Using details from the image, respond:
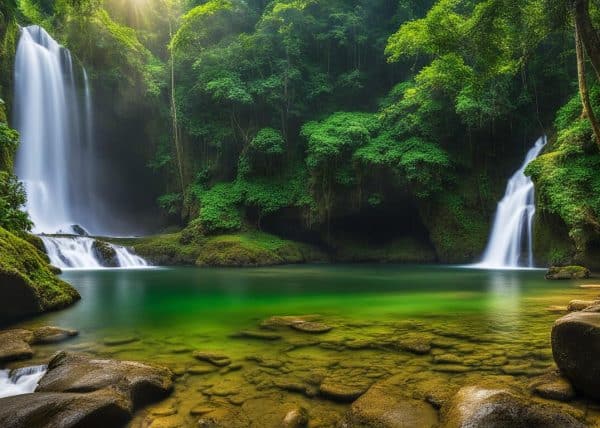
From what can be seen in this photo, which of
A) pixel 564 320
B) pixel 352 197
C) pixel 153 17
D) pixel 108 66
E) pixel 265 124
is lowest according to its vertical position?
pixel 564 320

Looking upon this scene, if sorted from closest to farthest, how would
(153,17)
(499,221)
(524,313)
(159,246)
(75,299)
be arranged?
(524,313) → (75,299) → (499,221) → (159,246) → (153,17)

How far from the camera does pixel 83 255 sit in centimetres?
1794

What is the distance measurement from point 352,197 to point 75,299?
14349mm

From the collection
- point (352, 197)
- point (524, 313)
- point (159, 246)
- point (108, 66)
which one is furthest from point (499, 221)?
point (108, 66)

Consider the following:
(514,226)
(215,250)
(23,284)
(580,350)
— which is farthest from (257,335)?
(514,226)

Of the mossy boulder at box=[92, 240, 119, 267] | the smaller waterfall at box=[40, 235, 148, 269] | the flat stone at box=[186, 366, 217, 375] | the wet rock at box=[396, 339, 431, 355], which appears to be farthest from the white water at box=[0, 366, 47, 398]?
the mossy boulder at box=[92, 240, 119, 267]

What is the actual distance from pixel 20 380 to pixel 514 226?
684 inches

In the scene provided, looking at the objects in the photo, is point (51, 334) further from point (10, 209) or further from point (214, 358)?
point (10, 209)

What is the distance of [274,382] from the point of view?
4191 mm

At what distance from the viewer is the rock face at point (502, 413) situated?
2979mm

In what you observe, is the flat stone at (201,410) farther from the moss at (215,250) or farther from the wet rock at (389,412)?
the moss at (215,250)

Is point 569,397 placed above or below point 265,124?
below

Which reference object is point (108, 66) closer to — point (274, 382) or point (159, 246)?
point (159, 246)

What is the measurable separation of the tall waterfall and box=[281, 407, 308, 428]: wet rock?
15412 millimetres
